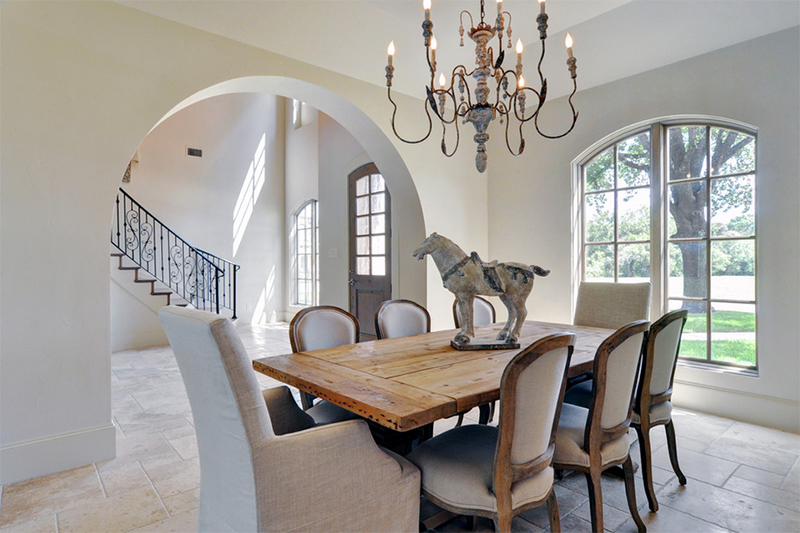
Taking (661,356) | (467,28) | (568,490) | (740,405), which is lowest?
(568,490)

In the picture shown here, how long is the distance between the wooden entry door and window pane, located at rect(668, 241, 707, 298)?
3.07 meters

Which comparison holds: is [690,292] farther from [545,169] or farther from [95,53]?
[95,53]

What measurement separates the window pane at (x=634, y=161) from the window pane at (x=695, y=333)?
1116 millimetres

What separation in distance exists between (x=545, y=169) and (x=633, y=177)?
81cm

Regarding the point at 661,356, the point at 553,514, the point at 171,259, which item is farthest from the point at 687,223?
the point at 171,259

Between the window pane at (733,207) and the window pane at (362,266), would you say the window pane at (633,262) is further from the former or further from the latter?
the window pane at (362,266)

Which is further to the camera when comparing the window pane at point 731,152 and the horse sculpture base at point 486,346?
the window pane at point 731,152

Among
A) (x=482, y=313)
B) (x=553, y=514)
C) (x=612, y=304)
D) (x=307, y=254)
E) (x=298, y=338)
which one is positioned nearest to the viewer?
(x=553, y=514)

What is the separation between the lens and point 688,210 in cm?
351

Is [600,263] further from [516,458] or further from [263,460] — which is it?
[263,460]

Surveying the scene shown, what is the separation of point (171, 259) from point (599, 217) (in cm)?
659

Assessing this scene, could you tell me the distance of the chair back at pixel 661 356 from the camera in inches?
75.7

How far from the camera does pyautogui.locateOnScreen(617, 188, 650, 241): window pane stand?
12.2 feet

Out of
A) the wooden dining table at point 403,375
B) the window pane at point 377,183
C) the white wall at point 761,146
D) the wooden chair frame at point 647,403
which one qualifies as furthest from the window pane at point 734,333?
the window pane at point 377,183
